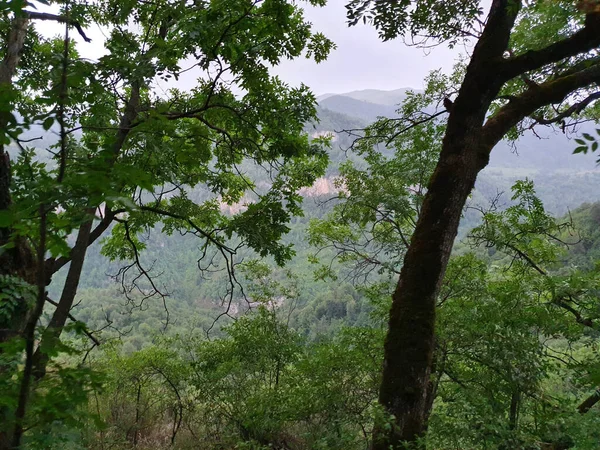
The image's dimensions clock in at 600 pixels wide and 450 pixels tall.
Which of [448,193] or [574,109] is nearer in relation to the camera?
[448,193]

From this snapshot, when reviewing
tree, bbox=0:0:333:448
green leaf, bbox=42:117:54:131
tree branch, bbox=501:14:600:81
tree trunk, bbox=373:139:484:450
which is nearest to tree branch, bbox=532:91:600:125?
tree branch, bbox=501:14:600:81

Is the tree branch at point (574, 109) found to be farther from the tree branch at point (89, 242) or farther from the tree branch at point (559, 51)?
the tree branch at point (89, 242)

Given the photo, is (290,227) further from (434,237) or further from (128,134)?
(128,134)

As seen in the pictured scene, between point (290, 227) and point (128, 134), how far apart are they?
339cm

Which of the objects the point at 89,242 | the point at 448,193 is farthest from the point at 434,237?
the point at 89,242

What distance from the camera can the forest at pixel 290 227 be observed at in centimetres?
140

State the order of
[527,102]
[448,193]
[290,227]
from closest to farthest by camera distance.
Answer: [448,193], [527,102], [290,227]

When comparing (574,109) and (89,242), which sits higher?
(574,109)

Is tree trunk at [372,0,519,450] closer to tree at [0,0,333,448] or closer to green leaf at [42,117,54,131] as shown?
tree at [0,0,333,448]

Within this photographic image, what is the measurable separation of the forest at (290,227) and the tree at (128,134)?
0.07ft

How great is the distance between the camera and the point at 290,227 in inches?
197

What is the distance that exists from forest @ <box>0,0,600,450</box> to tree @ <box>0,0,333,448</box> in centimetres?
2

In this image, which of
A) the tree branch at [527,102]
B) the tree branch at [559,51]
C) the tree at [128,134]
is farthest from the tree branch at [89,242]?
the tree branch at [559,51]

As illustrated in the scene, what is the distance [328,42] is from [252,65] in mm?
1453
